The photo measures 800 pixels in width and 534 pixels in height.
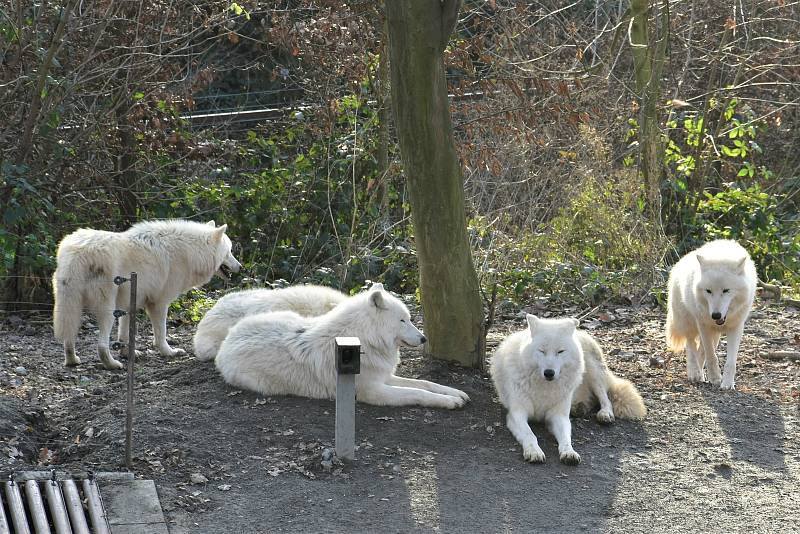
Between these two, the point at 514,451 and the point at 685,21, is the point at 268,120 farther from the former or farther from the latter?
the point at 514,451

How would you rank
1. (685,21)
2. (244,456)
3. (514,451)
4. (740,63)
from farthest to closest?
(685,21)
(740,63)
(514,451)
(244,456)

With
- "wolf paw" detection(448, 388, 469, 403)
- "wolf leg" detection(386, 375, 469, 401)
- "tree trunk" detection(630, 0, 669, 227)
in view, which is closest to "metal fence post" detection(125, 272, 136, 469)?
"wolf leg" detection(386, 375, 469, 401)

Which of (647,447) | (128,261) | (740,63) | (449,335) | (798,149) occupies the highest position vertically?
(740,63)

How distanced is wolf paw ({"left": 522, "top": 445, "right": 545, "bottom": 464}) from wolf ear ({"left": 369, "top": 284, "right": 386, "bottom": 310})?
4.55ft

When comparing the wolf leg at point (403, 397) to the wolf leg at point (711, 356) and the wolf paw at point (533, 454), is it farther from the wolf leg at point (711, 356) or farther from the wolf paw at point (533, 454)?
the wolf leg at point (711, 356)

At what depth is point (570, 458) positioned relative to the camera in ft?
17.8

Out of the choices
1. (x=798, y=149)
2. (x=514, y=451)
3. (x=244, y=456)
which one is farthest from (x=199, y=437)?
(x=798, y=149)

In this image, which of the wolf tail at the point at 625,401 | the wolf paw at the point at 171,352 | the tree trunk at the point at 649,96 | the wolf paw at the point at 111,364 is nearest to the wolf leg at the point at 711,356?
the wolf tail at the point at 625,401

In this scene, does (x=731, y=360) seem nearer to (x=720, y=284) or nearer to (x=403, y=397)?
(x=720, y=284)

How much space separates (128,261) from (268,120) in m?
5.22

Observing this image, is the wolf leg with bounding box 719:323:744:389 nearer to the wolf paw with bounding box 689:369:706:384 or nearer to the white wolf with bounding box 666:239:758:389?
the white wolf with bounding box 666:239:758:389

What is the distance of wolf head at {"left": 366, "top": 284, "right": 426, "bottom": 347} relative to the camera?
6.14 meters

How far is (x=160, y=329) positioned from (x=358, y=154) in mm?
3997

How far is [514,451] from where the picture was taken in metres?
5.61
